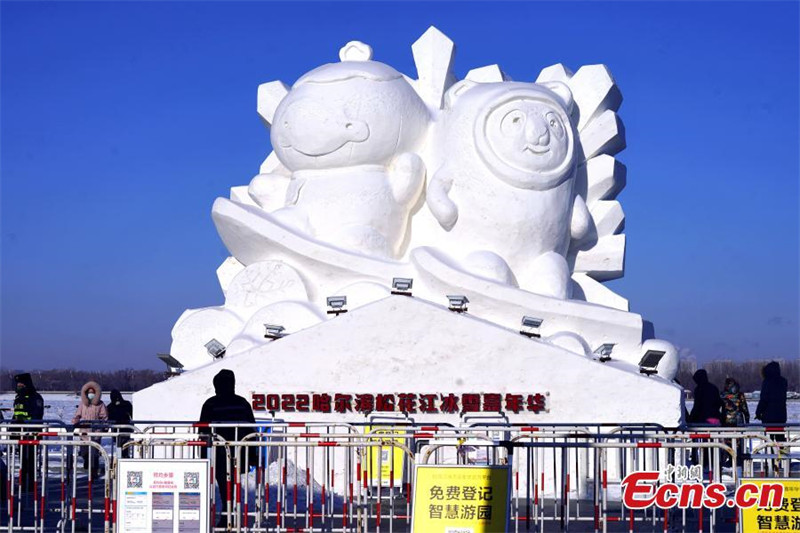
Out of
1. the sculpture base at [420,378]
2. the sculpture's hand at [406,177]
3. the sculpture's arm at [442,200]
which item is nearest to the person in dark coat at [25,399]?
the sculpture base at [420,378]

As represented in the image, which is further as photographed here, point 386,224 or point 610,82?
point 610,82

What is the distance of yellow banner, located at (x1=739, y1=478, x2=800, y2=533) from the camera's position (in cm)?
1088

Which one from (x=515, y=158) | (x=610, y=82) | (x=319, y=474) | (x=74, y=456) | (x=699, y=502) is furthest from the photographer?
(x=610, y=82)

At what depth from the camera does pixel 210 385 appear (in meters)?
21.9

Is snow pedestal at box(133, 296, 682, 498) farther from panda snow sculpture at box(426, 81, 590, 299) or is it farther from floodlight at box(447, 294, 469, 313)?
panda snow sculpture at box(426, 81, 590, 299)

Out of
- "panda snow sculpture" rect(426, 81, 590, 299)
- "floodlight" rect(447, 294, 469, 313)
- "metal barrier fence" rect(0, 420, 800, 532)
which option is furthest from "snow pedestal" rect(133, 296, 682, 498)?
"panda snow sculpture" rect(426, 81, 590, 299)

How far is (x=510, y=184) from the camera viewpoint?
25.2 metres

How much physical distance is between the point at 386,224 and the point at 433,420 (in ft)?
17.9

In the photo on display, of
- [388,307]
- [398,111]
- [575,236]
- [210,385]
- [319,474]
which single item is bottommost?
[319,474]

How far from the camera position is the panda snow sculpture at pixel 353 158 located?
2527 cm

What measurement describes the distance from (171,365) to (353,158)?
5.69 m

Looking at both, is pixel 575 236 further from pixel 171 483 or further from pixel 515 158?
pixel 171 483

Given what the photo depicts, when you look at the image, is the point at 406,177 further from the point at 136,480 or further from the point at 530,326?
the point at 136,480

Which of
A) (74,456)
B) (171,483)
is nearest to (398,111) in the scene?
(74,456)
